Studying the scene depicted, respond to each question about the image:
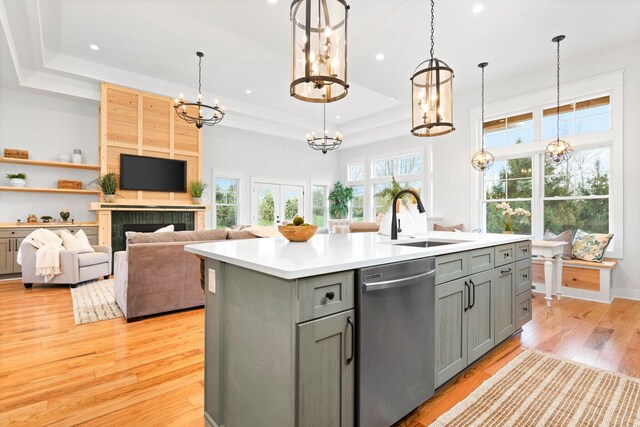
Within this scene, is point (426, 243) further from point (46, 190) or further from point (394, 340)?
point (46, 190)

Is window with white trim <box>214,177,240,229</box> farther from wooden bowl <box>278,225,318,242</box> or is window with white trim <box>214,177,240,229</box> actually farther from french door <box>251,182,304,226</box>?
wooden bowl <box>278,225,318,242</box>

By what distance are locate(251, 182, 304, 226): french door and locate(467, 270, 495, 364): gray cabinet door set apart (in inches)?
253

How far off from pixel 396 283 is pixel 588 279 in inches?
168

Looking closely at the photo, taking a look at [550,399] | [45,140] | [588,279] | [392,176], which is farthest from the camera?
[392,176]

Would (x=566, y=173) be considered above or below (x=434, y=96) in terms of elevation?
below

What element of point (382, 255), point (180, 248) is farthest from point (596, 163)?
point (180, 248)

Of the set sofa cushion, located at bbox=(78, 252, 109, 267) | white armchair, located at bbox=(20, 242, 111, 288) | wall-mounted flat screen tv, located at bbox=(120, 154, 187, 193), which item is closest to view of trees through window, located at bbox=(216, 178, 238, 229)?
wall-mounted flat screen tv, located at bbox=(120, 154, 187, 193)

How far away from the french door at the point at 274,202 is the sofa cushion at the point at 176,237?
15.3 ft

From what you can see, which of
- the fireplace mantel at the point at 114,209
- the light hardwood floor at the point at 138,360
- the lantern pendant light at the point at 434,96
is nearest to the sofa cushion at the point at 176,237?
the light hardwood floor at the point at 138,360

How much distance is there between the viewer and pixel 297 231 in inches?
83.0

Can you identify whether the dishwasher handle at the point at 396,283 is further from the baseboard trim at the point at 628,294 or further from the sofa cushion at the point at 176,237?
the baseboard trim at the point at 628,294

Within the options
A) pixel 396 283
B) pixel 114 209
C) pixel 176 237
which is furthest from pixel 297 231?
pixel 114 209

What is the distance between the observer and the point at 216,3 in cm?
369

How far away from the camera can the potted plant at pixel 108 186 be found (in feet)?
18.9
